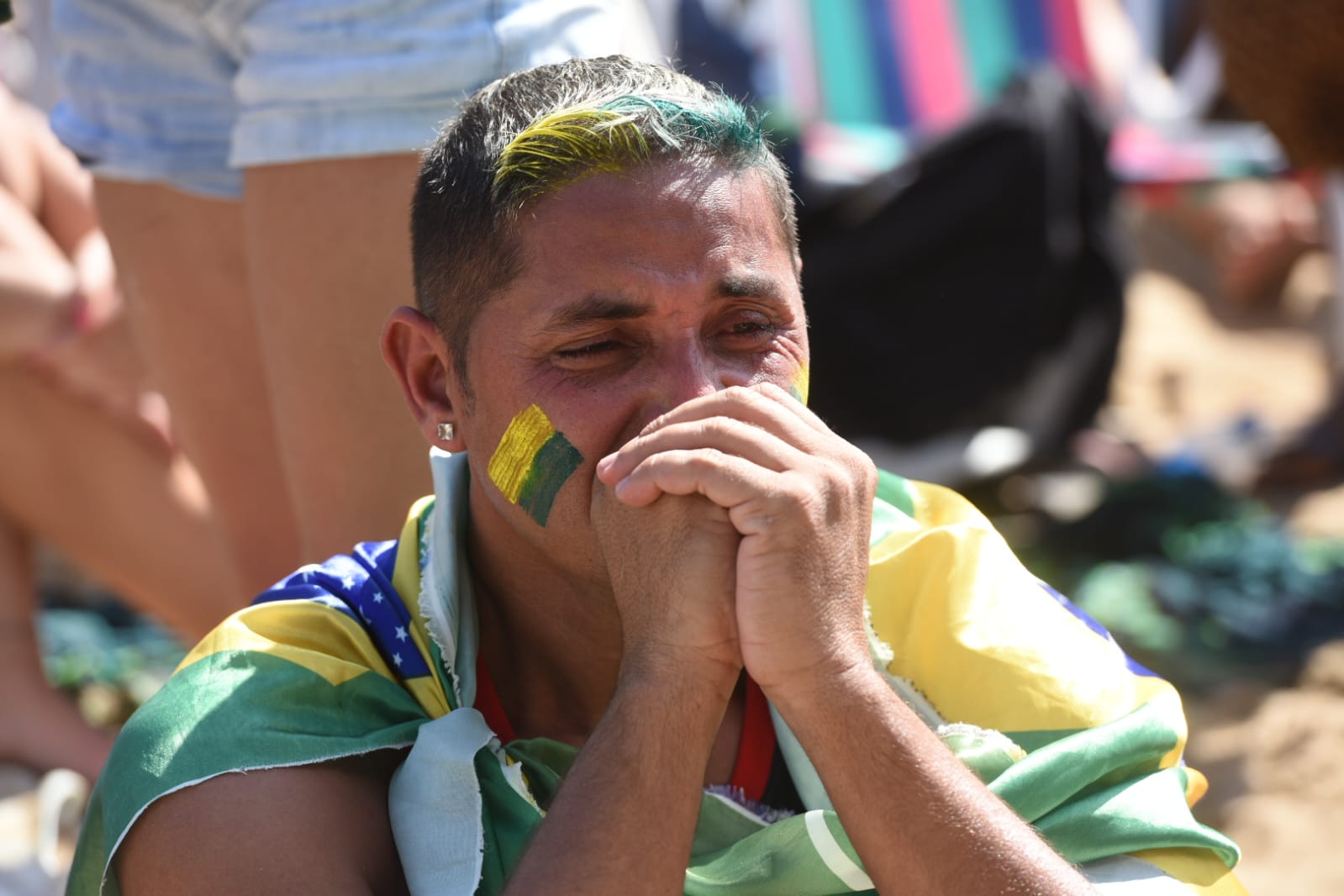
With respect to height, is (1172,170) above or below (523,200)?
above

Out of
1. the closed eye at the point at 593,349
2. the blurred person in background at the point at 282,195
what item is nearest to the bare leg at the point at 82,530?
the blurred person in background at the point at 282,195

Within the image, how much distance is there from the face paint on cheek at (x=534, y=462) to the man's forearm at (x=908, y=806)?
1.33 feet

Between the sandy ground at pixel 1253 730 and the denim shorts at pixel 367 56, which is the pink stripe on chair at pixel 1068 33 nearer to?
the sandy ground at pixel 1253 730

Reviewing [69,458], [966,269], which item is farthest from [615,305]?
[966,269]

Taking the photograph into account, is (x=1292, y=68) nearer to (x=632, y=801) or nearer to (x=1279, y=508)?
(x=1279, y=508)

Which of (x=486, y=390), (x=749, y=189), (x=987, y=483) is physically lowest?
(x=486, y=390)

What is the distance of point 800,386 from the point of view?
2.02 meters

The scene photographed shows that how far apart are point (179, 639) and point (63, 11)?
266cm

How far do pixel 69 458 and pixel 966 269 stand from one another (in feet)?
10.5

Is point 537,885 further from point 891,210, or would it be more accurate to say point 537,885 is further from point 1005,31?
point 1005,31

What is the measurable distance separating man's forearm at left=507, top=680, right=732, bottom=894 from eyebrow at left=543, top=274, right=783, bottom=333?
0.45m

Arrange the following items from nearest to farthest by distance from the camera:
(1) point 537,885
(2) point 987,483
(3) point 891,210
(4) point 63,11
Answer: (1) point 537,885 → (4) point 63,11 → (3) point 891,210 → (2) point 987,483

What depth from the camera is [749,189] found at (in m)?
1.96

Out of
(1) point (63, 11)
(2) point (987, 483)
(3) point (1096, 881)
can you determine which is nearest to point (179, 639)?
(1) point (63, 11)
